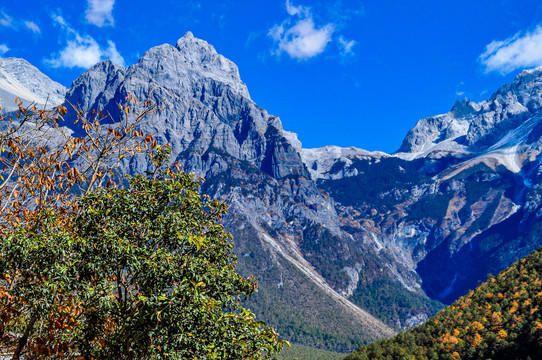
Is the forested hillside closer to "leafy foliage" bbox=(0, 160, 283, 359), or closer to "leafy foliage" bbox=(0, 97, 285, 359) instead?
"leafy foliage" bbox=(0, 160, 283, 359)

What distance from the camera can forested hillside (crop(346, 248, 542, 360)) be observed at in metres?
84.1

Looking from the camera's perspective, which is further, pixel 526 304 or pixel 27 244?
pixel 526 304

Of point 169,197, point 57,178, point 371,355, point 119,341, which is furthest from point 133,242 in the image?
point 371,355

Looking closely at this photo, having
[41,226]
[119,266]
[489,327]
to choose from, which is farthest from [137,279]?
[489,327]

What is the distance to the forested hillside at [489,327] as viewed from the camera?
276 feet

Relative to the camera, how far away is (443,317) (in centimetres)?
11619

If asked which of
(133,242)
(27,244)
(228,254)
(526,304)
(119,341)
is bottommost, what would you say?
(119,341)

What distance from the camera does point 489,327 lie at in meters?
94.9

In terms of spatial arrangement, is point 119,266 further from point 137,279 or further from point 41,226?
point 41,226

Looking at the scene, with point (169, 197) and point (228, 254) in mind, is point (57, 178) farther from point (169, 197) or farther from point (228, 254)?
point (228, 254)

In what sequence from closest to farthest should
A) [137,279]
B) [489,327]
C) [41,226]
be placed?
[137,279], [41,226], [489,327]

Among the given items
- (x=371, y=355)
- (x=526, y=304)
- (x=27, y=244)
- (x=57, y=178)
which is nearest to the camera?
(x=27, y=244)

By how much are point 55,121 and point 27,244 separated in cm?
481

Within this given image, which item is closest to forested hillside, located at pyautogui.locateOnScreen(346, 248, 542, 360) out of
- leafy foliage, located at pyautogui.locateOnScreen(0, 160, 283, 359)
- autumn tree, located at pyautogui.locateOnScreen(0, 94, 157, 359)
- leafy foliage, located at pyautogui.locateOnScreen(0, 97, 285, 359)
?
leafy foliage, located at pyautogui.locateOnScreen(0, 160, 283, 359)
